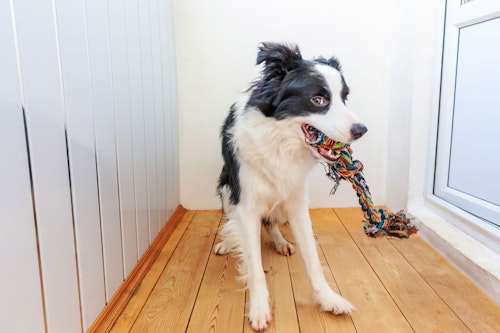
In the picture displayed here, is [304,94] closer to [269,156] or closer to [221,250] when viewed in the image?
[269,156]

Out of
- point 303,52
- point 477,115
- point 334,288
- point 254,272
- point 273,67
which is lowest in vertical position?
point 334,288

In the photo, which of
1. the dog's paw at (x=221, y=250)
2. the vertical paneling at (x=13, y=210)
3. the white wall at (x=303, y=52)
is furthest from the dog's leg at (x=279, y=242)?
the vertical paneling at (x=13, y=210)

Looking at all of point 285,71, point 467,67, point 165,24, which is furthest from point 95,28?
point 467,67

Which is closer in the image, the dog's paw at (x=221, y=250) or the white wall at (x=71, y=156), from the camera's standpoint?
the white wall at (x=71, y=156)

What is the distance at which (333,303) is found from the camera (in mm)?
1202

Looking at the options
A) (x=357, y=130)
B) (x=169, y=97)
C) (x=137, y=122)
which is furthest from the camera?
(x=169, y=97)

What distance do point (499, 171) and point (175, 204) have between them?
1.68 m

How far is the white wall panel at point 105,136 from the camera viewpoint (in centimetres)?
110

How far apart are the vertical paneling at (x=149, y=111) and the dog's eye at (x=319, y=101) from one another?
81 cm

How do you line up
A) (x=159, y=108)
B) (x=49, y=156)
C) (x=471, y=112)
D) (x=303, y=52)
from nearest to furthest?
1. (x=49, y=156)
2. (x=471, y=112)
3. (x=159, y=108)
4. (x=303, y=52)

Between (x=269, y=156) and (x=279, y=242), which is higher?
(x=269, y=156)

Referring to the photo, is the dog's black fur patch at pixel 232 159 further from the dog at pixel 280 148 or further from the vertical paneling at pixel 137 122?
the vertical paneling at pixel 137 122

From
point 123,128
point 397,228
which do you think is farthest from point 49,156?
point 397,228

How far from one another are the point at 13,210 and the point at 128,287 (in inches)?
29.7
